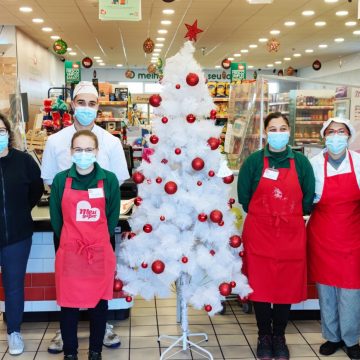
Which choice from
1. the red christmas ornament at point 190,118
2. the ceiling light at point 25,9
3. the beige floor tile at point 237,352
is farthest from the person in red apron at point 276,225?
the ceiling light at point 25,9

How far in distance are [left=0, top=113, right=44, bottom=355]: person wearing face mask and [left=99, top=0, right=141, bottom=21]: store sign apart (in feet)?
11.3

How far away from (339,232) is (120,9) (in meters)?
4.39

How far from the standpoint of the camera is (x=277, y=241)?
3.35m

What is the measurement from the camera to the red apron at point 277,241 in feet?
10.9

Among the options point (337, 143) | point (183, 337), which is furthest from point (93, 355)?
point (337, 143)

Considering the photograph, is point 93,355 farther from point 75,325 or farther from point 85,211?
point 85,211

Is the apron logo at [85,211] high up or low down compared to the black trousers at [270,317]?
up

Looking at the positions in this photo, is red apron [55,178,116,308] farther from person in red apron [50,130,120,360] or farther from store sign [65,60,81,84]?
store sign [65,60,81,84]

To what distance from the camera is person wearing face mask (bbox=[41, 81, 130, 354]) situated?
3363mm

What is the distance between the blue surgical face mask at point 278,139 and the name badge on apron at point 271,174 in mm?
169

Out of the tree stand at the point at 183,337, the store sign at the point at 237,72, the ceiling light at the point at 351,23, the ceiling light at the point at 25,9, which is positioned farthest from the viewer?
the store sign at the point at 237,72

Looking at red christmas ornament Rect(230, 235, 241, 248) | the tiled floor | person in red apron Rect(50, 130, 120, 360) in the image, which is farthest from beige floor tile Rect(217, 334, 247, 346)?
person in red apron Rect(50, 130, 120, 360)

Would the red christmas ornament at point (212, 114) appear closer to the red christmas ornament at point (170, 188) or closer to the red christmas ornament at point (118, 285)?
the red christmas ornament at point (170, 188)

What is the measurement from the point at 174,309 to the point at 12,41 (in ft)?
34.1
